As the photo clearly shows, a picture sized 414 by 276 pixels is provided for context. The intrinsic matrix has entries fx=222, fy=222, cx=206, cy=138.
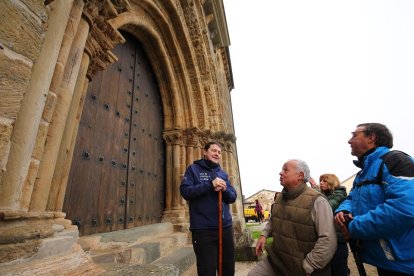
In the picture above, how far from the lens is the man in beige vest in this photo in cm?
157

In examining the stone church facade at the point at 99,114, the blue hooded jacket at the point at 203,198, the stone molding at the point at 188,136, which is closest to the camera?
the stone church facade at the point at 99,114

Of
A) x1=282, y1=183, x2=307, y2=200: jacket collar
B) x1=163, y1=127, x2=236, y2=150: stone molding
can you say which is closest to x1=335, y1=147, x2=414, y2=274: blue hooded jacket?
x1=282, y1=183, x2=307, y2=200: jacket collar

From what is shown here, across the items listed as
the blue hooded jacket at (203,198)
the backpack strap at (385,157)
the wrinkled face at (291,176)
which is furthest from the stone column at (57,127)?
the backpack strap at (385,157)

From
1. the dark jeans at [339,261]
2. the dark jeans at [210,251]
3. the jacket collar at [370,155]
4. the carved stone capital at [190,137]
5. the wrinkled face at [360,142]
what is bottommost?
the dark jeans at [339,261]

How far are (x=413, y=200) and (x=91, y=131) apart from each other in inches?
123

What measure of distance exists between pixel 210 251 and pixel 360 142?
4.85 ft

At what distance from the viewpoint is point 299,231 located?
5.66 ft

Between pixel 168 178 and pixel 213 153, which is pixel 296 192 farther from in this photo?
pixel 168 178

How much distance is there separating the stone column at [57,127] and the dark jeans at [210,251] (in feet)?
3.81

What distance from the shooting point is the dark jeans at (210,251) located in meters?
1.79

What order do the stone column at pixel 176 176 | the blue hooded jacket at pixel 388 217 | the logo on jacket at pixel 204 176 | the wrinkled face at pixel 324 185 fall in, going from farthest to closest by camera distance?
the stone column at pixel 176 176, the wrinkled face at pixel 324 185, the logo on jacket at pixel 204 176, the blue hooded jacket at pixel 388 217

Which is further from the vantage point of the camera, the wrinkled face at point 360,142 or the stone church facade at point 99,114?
the wrinkled face at point 360,142

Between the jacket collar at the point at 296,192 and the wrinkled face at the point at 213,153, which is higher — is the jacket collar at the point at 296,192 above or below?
below

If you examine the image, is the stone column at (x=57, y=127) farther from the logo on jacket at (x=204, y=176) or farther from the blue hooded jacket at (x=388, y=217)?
the blue hooded jacket at (x=388, y=217)
